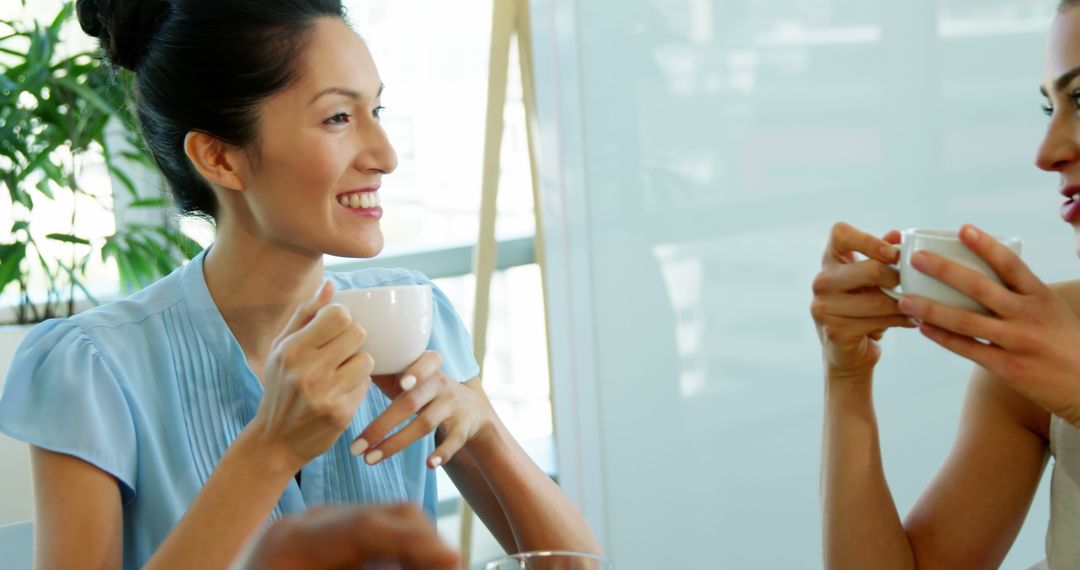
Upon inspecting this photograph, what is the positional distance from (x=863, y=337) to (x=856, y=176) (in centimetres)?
103

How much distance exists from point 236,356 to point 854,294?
755 millimetres

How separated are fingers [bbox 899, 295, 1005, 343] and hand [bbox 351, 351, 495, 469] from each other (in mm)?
507

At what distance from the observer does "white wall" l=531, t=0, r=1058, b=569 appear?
2031 millimetres

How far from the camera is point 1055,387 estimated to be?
1083mm

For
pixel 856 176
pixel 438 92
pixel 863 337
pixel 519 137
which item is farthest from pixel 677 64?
pixel 863 337

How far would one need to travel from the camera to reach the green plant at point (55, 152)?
263 cm

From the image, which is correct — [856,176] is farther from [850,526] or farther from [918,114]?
[850,526]

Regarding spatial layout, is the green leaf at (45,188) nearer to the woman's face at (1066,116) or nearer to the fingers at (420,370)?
the fingers at (420,370)

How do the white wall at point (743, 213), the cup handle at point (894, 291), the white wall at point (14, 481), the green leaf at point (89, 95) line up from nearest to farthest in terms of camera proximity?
the cup handle at point (894, 291)
the white wall at point (743, 213)
the white wall at point (14, 481)
the green leaf at point (89, 95)

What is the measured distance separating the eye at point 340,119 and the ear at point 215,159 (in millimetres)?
129

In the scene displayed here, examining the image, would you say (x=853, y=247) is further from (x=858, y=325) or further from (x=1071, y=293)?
(x=1071, y=293)

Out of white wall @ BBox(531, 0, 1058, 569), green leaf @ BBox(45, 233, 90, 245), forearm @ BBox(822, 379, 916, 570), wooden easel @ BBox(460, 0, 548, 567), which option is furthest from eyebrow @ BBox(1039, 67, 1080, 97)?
green leaf @ BBox(45, 233, 90, 245)

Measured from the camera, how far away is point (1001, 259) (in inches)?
41.4

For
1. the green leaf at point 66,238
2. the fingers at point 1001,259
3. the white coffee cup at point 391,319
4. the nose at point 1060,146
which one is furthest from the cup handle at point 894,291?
the green leaf at point 66,238
